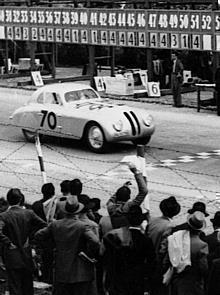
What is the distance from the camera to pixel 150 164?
19.5 metres

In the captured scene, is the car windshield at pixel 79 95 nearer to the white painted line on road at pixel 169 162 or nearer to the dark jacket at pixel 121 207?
the white painted line on road at pixel 169 162

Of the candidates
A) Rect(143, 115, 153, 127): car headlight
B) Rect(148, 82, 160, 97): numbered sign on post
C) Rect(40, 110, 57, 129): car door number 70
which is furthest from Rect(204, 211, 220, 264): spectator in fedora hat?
Rect(148, 82, 160, 97): numbered sign on post

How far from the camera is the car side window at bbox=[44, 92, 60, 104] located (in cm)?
2258

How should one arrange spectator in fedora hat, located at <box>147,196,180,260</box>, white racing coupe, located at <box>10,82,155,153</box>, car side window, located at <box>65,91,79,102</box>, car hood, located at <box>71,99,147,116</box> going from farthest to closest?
1. car side window, located at <box>65,91,79,102</box>
2. car hood, located at <box>71,99,147,116</box>
3. white racing coupe, located at <box>10,82,155,153</box>
4. spectator in fedora hat, located at <box>147,196,180,260</box>

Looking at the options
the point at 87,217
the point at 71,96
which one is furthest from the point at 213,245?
the point at 71,96

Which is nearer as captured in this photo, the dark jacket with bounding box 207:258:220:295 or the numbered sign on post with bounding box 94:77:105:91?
the dark jacket with bounding box 207:258:220:295

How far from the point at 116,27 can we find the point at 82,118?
1066 cm

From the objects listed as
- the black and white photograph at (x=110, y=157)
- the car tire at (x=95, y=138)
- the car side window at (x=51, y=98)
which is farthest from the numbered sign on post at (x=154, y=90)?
the car tire at (x=95, y=138)

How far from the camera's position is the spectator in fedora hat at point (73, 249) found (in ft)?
30.7

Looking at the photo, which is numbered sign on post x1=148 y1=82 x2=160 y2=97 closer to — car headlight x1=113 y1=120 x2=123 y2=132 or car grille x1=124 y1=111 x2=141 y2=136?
car grille x1=124 y1=111 x2=141 y2=136

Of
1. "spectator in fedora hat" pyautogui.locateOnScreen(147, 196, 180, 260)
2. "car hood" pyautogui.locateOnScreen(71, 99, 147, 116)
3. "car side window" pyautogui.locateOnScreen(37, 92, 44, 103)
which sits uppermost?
"car side window" pyautogui.locateOnScreen(37, 92, 44, 103)

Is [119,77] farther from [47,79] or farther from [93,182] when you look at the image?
[93,182]

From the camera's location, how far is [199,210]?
9.94m

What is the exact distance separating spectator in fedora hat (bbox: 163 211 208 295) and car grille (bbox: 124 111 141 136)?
11855mm
